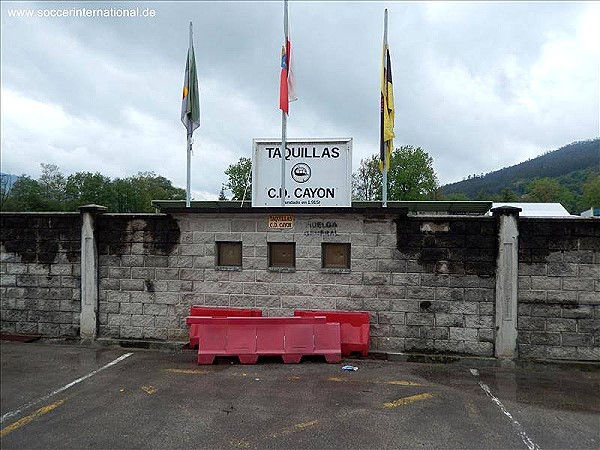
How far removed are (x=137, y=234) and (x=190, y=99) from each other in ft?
9.96

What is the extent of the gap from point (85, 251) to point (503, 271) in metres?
7.93

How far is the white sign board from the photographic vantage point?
7895 mm

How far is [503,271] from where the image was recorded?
7.20 m

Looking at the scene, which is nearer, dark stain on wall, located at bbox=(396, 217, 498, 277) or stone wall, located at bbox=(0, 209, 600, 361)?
stone wall, located at bbox=(0, 209, 600, 361)

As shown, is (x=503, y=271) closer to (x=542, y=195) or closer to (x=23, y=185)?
(x=542, y=195)

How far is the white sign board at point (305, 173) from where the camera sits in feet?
25.9

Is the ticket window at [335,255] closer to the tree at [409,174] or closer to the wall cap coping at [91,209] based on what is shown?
the wall cap coping at [91,209]

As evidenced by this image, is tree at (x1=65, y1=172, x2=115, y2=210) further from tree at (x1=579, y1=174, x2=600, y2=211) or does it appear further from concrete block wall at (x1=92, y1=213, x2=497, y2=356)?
tree at (x1=579, y1=174, x2=600, y2=211)

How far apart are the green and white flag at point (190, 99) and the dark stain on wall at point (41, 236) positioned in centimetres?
293

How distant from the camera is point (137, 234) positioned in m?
8.24

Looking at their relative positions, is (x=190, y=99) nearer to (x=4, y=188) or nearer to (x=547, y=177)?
(x=4, y=188)

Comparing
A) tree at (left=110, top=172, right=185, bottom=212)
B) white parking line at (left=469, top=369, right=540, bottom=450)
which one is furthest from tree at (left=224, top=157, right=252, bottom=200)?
white parking line at (left=469, top=369, right=540, bottom=450)

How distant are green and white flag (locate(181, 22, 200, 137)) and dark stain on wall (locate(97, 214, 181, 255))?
204cm

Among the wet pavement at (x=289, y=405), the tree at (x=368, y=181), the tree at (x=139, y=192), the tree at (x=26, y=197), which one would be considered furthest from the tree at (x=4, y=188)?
the wet pavement at (x=289, y=405)
